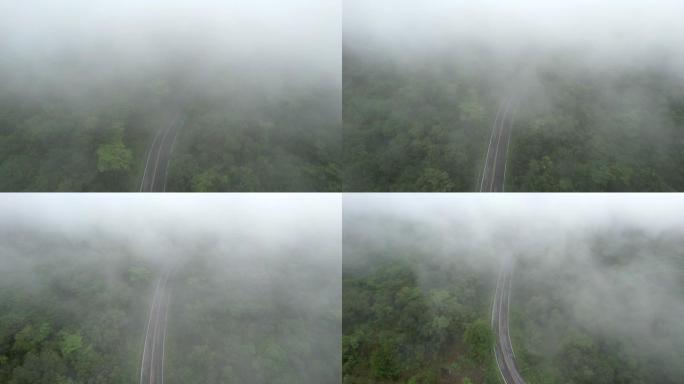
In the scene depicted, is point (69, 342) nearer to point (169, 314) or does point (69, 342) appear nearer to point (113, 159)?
point (169, 314)

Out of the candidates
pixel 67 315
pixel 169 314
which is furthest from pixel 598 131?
pixel 67 315

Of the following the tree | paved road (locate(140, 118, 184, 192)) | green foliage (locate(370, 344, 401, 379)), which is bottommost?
green foliage (locate(370, 344, 401, 379))

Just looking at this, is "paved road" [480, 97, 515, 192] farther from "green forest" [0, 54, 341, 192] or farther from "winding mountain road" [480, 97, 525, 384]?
"green forest" [0, 54, 341, 192]

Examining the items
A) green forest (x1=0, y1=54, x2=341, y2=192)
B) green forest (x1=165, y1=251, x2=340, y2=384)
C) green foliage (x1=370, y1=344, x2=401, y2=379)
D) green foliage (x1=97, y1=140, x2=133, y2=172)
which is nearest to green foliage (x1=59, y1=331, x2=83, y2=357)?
green forest (x1=165, y1=251, x2=340, y2=384)

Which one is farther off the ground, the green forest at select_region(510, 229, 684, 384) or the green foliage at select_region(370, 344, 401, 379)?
the green forest at select_region(510, 229, 684, 384)

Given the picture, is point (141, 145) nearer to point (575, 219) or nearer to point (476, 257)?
point (476, 257)
